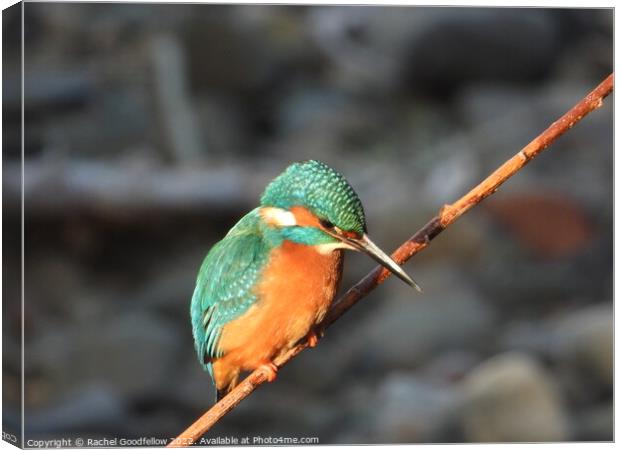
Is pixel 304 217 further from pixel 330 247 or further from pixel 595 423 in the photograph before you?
pixel 595 423

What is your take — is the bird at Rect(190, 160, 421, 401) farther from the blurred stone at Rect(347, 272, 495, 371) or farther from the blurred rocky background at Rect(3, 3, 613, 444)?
the blurred stone at Rect(347, 272, 495, 371)

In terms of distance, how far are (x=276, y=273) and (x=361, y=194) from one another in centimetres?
213

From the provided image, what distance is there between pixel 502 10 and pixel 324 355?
1864 millimetres

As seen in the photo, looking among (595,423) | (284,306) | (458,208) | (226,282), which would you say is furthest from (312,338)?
(595,423)

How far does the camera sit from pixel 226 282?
3342mm

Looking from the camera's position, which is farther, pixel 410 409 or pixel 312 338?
pixel 410 409

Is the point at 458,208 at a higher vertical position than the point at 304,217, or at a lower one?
lower

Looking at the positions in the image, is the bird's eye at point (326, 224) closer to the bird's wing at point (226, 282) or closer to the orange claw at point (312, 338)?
the bird's wing at point (226, 282)

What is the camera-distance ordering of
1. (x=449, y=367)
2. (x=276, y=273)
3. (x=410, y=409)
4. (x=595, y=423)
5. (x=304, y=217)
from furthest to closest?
(x=449, y=367)
(x=410, y=409)
(x=595, y=423)
(x=276, y=273)
(x=304, y=217)

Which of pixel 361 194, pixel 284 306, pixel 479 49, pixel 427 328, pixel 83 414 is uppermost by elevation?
pixel 479 49

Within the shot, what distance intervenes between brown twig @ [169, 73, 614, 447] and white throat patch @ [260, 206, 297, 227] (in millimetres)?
256

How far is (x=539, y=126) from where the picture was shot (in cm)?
545

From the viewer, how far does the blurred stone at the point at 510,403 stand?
493cm

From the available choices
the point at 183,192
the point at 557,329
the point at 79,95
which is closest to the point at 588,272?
the point at 557,329
